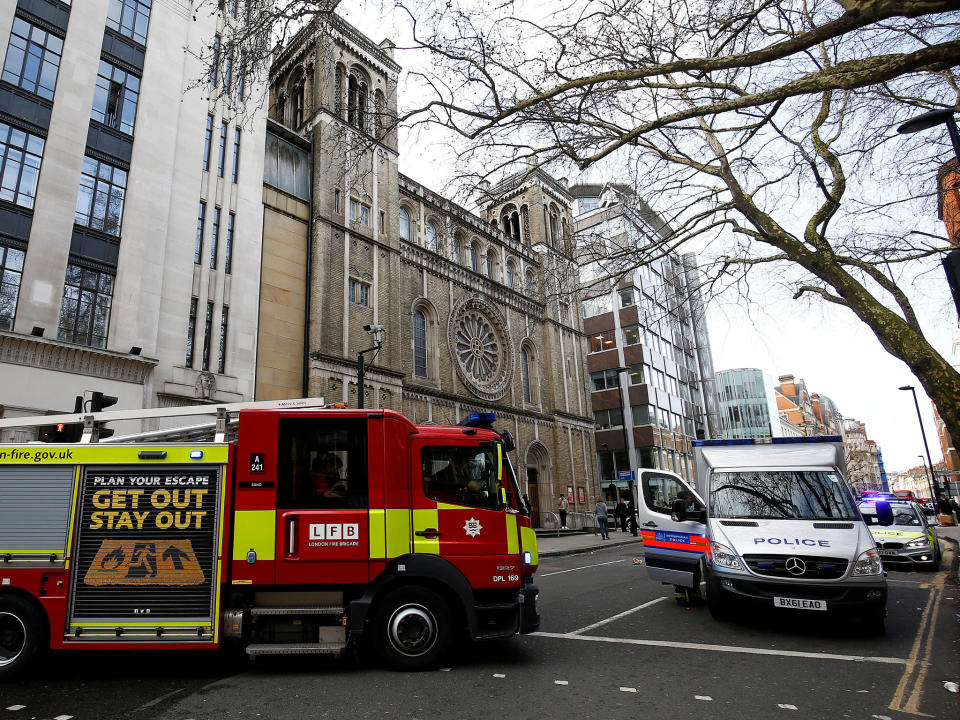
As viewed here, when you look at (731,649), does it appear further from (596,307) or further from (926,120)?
(596,307)

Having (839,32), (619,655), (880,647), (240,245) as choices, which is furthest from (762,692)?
(240,245)

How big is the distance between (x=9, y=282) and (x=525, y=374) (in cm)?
2679

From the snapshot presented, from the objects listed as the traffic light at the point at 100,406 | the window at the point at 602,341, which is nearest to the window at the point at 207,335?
the traffic light at the point at 100,406

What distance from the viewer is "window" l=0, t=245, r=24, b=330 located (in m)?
14.6

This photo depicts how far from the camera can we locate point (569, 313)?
133 feet

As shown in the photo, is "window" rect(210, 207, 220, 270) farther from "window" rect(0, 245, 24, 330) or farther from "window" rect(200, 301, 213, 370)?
"window" rect(0, 245, 24, 330)

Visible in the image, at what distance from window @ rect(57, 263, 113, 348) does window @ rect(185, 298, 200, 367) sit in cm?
251

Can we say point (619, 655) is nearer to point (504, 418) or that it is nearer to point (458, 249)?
point (504, 418)

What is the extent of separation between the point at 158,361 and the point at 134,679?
45.6 ft

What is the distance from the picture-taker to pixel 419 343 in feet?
96.0

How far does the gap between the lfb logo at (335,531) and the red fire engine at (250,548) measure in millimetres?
19

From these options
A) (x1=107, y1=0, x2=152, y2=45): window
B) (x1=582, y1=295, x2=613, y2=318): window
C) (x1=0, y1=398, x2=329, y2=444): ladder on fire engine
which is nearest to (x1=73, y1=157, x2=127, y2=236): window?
(x1=107, y1=0, x2=152, y2=45): window

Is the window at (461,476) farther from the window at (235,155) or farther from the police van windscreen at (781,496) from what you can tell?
the window at (235,155)

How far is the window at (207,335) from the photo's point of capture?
1912 cm
